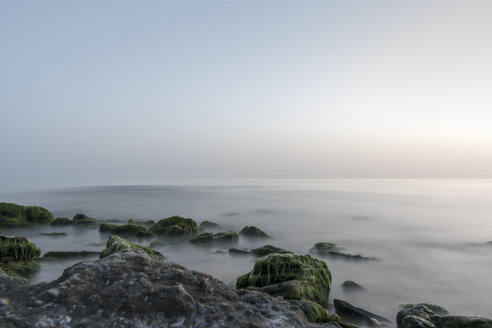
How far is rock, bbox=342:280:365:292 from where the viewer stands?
9959 mm

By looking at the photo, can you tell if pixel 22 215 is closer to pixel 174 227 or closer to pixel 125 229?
pixel 125 229

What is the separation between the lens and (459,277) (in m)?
12.0

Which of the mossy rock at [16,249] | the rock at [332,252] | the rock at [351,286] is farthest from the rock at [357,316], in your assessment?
the mossy rock at [16,249]

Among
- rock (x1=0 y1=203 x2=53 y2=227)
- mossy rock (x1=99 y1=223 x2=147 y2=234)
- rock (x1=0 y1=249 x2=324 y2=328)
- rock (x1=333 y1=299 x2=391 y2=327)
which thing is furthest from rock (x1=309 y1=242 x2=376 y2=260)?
rock (x1=0 y1=203 x2=53 y2=227)

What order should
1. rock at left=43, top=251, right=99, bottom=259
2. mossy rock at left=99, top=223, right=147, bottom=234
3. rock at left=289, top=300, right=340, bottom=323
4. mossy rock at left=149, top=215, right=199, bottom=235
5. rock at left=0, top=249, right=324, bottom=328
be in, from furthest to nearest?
mossy rock at left=99, top=223, right=147, bottom=234, mossy rock at left=149, top=215, right=199, bottom=235, rock at left=43, top=251, right=99, bottom=259, rock at left=289, top=300, right=340, bottom=323, rock at left=0, top=249, right=324, bottom=328

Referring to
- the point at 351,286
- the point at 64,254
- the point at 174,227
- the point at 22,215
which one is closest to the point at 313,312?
the point at 351,286

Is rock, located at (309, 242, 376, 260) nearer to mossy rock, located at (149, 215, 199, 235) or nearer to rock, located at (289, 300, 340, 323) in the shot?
mossy rock, located at (149, 215, 199, 235)

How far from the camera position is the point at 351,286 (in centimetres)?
1013

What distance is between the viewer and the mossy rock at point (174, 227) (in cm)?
1844

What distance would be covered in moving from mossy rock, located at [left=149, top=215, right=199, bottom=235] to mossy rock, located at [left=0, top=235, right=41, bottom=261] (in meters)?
7.51

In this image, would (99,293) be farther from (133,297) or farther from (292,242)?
(292,242)

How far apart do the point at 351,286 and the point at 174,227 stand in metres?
11.4

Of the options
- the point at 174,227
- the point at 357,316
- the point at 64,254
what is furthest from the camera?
the point at 174,227

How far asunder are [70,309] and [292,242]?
652 inches
